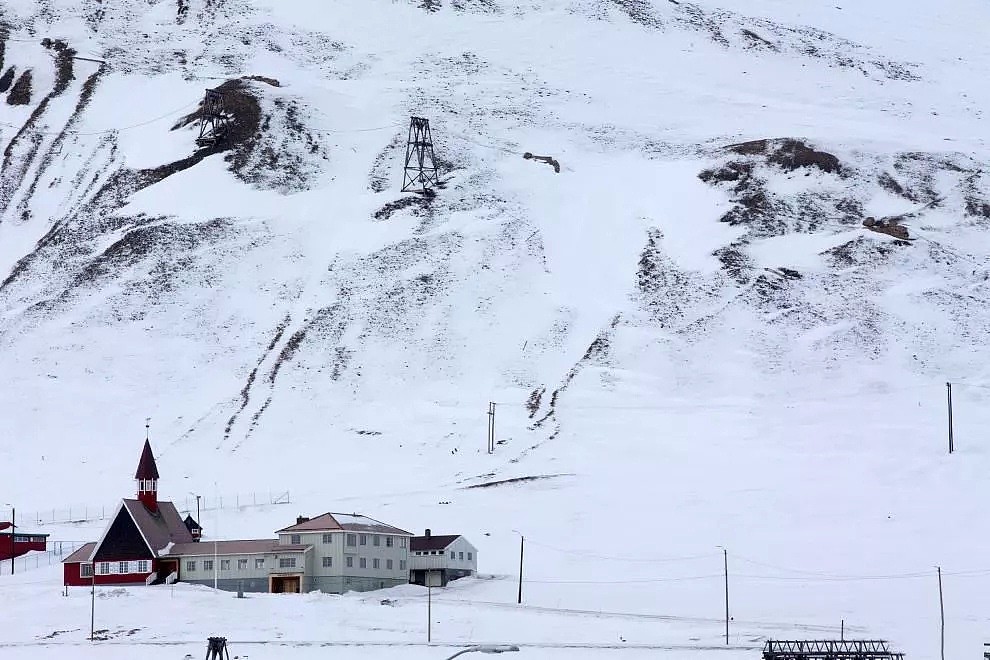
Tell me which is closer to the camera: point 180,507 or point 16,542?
point 16,542

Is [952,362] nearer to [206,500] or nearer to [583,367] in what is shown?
[583,367]

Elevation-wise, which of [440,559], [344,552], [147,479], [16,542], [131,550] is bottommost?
[440,559]

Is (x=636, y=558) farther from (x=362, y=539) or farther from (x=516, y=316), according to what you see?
(x=516, y=316)

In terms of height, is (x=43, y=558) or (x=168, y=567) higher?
(x=43, y=558)

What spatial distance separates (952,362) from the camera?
116 m

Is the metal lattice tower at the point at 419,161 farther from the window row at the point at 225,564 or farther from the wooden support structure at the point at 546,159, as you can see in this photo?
the window row at the point at 225,564

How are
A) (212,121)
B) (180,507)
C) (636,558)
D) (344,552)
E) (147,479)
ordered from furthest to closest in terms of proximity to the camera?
(212,121) < (180,507) < (147,479) < (636,558) < (344,552)

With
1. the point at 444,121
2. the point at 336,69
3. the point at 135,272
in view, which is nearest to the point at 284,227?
the point at 135,272

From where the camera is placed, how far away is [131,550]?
84250 millimetres

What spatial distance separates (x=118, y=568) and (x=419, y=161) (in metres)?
75.0

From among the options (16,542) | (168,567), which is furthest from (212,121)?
(168,567)

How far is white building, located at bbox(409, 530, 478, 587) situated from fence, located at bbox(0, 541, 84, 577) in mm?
21122

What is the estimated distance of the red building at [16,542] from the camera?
9169 cm

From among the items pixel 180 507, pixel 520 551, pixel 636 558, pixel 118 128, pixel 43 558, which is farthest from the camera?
pixel 118 128
